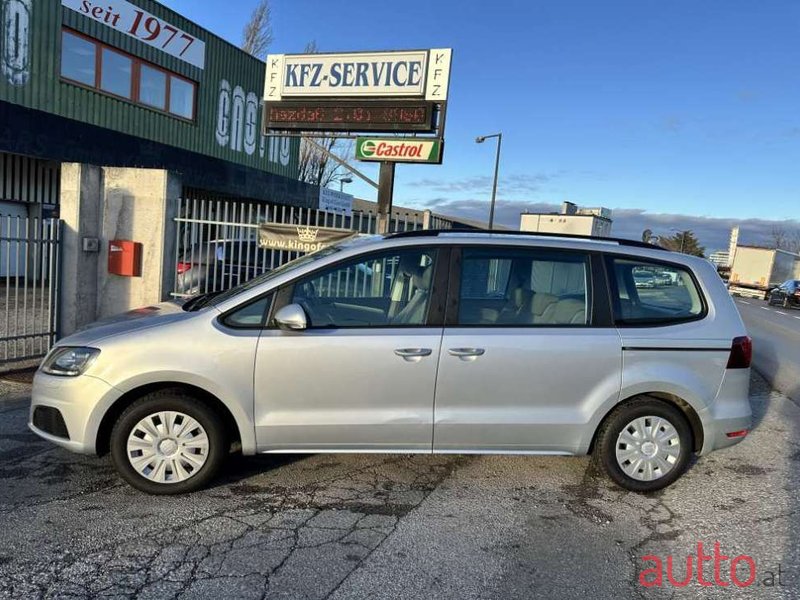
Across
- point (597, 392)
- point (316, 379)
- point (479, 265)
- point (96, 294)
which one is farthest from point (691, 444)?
point (96, 294)

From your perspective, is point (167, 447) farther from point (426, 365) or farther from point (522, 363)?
point (522, 363)

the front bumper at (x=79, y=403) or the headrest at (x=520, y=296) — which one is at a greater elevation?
the headrest at (x=520, y=296)

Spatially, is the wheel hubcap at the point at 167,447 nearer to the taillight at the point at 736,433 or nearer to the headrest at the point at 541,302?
the headrest at the point at 541,302

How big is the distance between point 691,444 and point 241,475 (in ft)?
10.6

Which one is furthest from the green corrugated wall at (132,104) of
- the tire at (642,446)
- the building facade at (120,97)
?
the tire at (642,446)

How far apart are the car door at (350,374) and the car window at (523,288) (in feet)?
0.74

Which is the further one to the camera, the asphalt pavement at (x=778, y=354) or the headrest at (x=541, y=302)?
the asphalt pavement at (x=778, y=354)

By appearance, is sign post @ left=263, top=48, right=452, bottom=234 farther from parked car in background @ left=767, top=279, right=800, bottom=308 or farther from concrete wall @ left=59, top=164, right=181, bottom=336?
parked car in background @ left=767, top=279, right=800, bottom=308

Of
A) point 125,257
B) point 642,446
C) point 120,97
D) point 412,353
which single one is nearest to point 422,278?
point 412,353

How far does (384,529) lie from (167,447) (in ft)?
4.93

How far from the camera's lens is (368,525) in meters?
3.60

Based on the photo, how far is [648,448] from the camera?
4.16 meters

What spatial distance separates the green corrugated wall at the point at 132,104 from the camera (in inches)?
519

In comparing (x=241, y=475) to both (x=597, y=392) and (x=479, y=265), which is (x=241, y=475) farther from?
(x=597, y=392)
